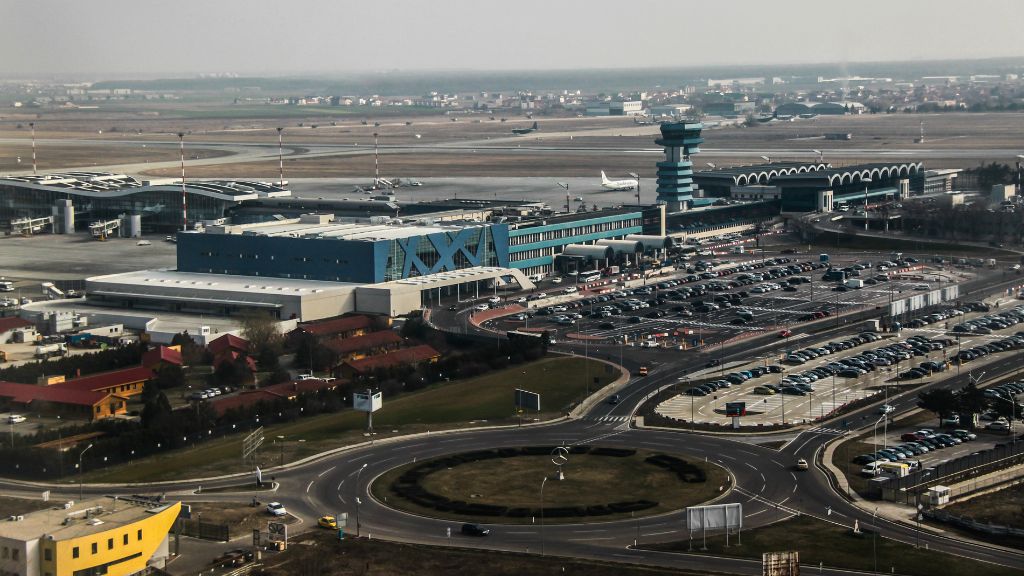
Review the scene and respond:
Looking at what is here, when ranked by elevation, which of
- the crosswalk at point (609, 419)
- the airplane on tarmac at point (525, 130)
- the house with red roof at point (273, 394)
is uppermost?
the airplane on tarmac at point (525, 130)

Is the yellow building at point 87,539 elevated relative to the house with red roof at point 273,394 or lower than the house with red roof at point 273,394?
elevated

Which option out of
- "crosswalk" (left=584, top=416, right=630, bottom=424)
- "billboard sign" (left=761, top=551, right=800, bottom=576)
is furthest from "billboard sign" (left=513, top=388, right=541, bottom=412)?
"billboard sign" (left=761, top=551, right=800, bottom=576)

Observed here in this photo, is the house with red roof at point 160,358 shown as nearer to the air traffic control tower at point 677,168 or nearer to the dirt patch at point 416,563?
the dirt patch at point 416,563

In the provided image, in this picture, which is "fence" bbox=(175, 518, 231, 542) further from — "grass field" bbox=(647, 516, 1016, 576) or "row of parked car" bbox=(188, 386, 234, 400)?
"row of parked car" bbox=(188, 386, 234, 400)

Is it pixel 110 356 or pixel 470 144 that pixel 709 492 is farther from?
pixel 470 144

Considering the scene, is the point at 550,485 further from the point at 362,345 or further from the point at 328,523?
the point at 362,345

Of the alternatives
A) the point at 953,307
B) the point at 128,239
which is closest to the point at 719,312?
the point at 953,307

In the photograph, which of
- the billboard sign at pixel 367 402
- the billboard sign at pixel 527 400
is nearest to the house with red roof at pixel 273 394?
the billboard sign at pixel 367 402
